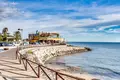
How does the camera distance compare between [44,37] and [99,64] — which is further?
[44,37]

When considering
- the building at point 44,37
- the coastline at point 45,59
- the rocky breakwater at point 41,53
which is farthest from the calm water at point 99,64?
the building at point 44,37

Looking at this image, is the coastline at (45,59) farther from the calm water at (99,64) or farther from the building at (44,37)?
the building at (44,37)

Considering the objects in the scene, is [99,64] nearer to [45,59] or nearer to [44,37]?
[45,59]

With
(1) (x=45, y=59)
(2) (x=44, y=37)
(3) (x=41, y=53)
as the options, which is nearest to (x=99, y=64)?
(1) (x=45, y=59)

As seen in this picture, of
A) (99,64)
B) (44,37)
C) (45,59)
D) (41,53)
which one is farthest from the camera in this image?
(44,37)

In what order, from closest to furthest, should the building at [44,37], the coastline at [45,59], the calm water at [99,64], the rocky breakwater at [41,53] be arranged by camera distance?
1. the coastline at [45,59]
2. the calm water at [99,64]
3. the rocky breakwater at [41,53]
4. the building at [44,37]

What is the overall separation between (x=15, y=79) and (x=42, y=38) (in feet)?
263

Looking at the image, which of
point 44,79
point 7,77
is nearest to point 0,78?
point 7,77

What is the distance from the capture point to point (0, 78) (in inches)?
476

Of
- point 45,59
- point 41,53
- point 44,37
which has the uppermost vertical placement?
point 44,37

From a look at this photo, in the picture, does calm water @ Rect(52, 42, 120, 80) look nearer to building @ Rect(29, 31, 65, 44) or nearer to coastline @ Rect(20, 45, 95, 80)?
coastline @ Rect(20, 45, 95, 80)

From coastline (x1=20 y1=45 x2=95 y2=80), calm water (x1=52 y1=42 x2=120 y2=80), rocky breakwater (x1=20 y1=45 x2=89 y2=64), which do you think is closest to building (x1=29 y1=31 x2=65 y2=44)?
rocky breakwater (x1=20 y1=45 x2=89 y2=64)

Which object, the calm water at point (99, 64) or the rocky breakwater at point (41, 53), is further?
the rocky breakwater at point (41, 53)

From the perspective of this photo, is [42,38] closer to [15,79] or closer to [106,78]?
[106,78]
